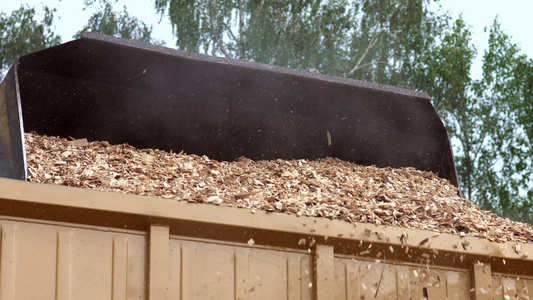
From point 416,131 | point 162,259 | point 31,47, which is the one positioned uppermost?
point 31,47

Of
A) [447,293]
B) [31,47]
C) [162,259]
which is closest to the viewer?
[162,259]

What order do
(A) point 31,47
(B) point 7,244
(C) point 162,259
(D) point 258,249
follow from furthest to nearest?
(A) point 31,47 < (D) point 258,249 < (C) point 162,259 < (B) point 7,244

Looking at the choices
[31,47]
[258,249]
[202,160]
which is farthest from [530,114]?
[258,249]

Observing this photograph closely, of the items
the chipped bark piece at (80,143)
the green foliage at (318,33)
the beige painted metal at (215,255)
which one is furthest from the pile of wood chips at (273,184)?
the green foliage at (318,33)

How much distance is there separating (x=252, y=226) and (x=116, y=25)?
519 inches

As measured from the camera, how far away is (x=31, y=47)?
48.4 feet

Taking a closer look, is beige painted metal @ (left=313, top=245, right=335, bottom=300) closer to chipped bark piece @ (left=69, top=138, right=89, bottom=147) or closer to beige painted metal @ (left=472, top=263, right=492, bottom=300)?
beige painted metal @ (left=472, top=263, right=492, bottom=300)

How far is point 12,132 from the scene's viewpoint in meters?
3.85

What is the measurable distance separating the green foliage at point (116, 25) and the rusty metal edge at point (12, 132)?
11718mm

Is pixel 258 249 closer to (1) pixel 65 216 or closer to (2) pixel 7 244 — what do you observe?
(1) pixel 65 216

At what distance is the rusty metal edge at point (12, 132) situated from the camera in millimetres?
3734

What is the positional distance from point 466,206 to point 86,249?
2690 millimetres

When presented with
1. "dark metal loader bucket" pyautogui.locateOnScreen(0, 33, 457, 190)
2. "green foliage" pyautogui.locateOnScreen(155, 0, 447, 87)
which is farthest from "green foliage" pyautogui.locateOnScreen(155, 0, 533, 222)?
"dark metal loader bucket" pyautogui.locateOnScreen(0, 33, 457, 190)

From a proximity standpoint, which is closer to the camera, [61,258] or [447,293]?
[61,258]
